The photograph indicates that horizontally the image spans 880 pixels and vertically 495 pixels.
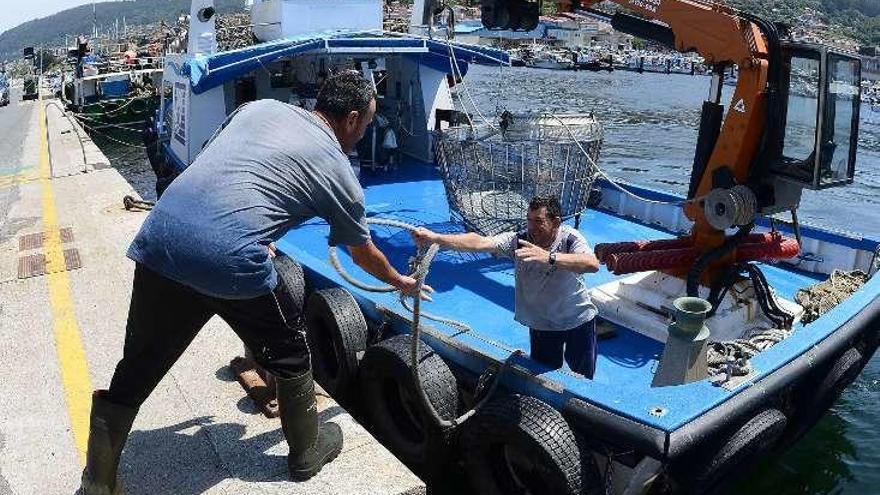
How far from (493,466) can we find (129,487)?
1.98 metres

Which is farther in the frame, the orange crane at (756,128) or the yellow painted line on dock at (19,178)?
the yellow painted line on dock at (19,178)

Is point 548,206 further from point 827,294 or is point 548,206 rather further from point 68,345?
point 68,345

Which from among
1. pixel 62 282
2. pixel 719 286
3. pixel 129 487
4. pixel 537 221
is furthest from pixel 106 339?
pixel 719 286

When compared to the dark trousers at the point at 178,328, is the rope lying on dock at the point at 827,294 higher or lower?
lower

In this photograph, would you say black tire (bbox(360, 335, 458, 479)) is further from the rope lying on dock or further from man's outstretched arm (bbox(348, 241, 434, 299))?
the rope lying on dock

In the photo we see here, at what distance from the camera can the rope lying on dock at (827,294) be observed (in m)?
5.50

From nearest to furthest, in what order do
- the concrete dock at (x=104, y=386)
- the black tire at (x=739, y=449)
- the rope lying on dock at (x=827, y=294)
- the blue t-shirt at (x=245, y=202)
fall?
the blue t-shirt at (x=245, y=202) < the concrete dock at (x=104, y=386) < the black tire at (x=739, y=449) < the rope lying on dock at (x=827, y=294)

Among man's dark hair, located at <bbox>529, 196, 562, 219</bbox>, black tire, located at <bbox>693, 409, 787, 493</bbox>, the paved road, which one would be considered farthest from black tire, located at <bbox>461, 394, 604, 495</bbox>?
the paved road

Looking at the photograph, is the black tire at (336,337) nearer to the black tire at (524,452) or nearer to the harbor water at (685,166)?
the harbor water at (685,166)

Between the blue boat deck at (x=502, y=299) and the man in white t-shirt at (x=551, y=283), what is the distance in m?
0.25

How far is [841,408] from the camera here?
668 cm

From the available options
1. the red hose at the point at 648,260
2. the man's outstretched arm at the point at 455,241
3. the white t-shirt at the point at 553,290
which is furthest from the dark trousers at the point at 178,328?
the red hose at the point at 648,260

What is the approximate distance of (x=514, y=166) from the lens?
23.5 feet

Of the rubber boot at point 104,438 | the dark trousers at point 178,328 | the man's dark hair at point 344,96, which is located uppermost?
the man's dark hair at point 344,96
